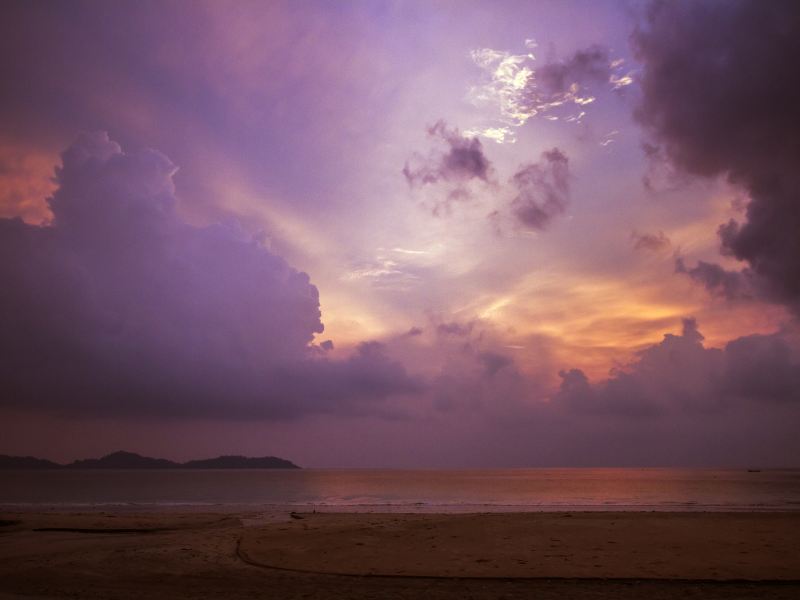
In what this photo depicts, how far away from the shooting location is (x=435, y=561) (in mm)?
16328

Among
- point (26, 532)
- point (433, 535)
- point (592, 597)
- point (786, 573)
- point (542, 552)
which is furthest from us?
point (26, 532)

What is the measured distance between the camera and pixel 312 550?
1864 cm

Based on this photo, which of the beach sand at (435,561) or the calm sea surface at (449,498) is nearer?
the beach sand at (435,561)

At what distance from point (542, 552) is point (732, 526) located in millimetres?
10743

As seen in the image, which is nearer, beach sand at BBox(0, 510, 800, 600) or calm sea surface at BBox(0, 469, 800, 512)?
beach sand at BBox(0, 510, 800, 600)

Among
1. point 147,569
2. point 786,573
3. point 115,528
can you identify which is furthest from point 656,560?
point 115,528

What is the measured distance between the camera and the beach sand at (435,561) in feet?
43.8

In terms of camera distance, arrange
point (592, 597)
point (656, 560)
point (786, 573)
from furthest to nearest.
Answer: point (656, 560), point (786, 573), point (592, 597)

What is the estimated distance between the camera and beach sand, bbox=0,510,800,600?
1334 centimetres

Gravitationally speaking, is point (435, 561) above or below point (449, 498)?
above

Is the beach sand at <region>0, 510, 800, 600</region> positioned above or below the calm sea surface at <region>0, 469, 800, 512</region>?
above

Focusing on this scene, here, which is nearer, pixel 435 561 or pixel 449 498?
pixel 435 561

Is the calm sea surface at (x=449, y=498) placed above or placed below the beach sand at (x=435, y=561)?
below

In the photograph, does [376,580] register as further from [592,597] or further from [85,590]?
[85,590]
